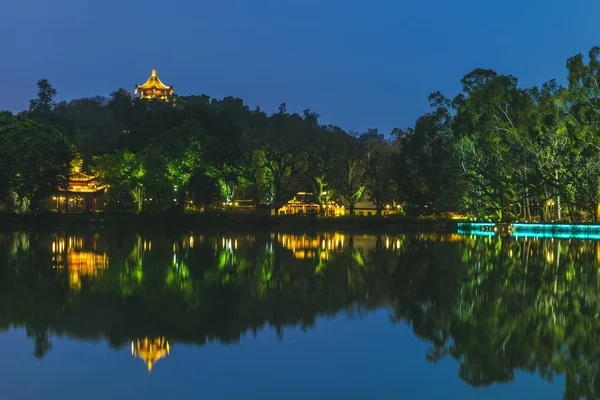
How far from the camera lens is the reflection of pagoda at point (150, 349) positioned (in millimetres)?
9068

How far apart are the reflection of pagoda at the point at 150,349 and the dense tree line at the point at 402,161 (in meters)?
41.7

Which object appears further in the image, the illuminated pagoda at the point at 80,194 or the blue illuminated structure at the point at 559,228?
the illuminated pagoda at the point at 80,194

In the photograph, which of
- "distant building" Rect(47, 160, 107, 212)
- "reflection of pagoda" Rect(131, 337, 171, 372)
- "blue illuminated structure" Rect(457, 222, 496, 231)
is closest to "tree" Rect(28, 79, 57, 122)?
"distant building" Rect(47, 160, 107, 212)

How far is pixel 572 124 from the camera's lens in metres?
48.7

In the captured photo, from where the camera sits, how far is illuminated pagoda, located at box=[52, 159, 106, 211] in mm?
73625

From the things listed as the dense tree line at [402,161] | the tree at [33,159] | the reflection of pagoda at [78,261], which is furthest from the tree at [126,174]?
the reflection of pagoda at [78,261]

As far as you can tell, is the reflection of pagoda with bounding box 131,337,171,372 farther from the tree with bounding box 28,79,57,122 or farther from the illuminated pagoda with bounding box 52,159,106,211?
the tree with bounding box 28,79,57,122

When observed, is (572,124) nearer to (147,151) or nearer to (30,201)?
(147,151)

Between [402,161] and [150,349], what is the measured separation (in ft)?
198

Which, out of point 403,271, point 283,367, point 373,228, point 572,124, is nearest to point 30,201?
point 373,228

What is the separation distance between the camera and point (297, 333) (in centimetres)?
1098

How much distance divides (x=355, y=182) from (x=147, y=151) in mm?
21200

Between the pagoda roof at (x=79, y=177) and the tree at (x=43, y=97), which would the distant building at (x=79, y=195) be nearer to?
the pagoda roof at (x=79, y=177)

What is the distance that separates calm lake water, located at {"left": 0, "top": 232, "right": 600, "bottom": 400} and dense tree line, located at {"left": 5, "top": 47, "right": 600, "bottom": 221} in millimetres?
30943
